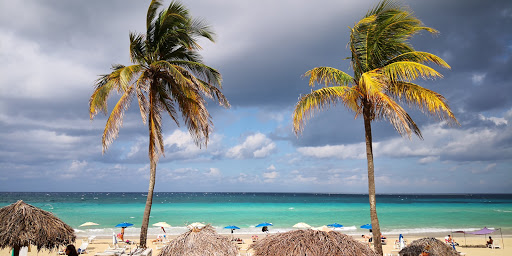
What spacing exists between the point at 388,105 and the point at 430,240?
6.74m

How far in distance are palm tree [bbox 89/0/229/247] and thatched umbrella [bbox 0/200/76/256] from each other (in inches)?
Answer: 103

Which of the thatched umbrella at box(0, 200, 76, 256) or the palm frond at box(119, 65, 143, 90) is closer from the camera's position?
the thatched umbrella at box(0, 200, 76, 256)

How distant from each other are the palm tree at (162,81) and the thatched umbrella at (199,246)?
3.56m

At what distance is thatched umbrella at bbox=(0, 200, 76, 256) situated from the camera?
8.81 metres

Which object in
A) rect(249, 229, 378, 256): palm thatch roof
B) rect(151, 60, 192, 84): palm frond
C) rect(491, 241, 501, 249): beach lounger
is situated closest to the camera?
rect(249, 229, 378, 256): palm thatch roof

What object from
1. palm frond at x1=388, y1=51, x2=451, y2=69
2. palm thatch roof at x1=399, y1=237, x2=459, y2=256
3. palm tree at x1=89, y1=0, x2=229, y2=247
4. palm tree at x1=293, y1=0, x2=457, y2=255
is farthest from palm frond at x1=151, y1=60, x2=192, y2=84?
palm thatch roof at x1=399, y1=237, x2=459, y2=256

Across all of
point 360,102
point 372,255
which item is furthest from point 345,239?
point 360,102

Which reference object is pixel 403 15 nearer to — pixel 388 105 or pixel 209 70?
pixel 388 105

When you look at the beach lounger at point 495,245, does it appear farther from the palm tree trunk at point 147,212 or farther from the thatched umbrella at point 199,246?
the palm tree trunk at point 147,212

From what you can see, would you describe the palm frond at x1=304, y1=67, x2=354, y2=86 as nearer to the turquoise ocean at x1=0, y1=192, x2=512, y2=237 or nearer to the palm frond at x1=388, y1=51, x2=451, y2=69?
the palm frond at x1=388, y1=51, x2=451, y2=69

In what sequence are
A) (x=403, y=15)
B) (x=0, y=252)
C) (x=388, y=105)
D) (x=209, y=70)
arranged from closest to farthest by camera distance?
(x=388, y=105), (x=403, y=15), (x=209, y=70), (x=0, y=252)

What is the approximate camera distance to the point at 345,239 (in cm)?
740

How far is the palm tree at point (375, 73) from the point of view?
937cm

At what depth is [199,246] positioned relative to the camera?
26.3 feet
